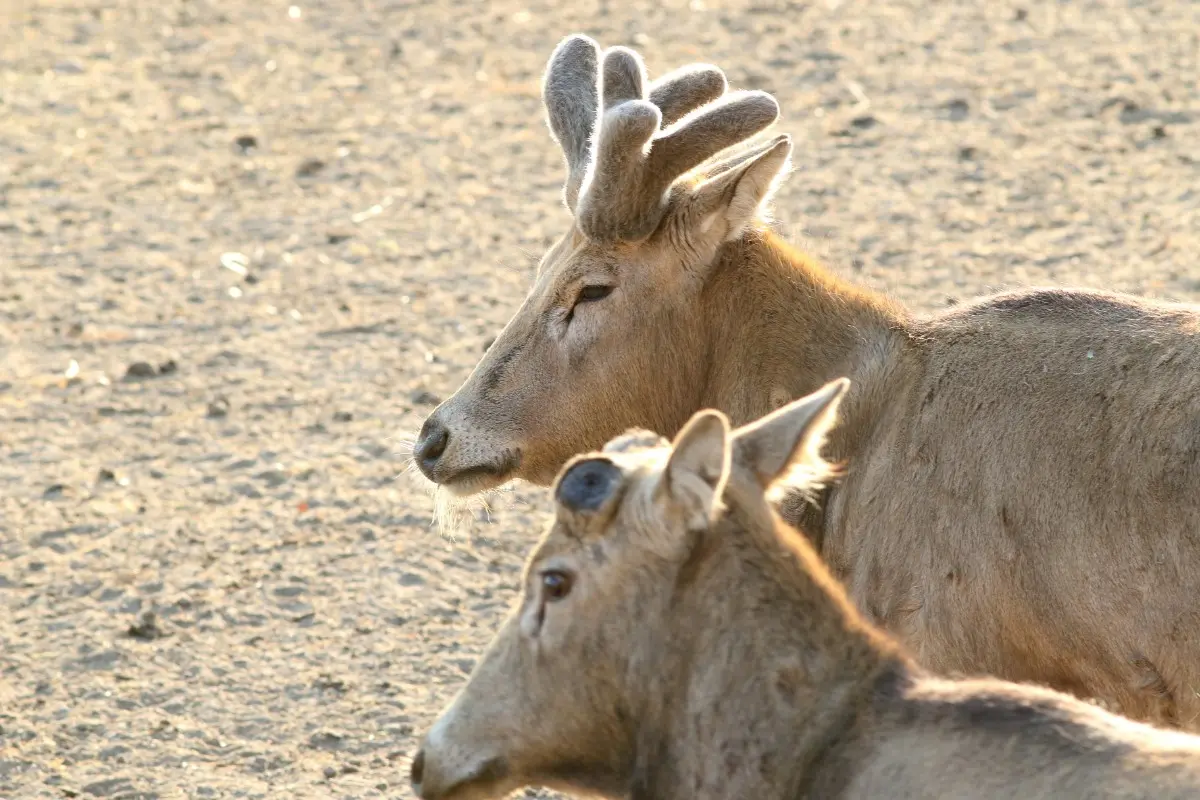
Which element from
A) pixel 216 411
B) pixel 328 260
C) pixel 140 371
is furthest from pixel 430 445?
pixel 328 260

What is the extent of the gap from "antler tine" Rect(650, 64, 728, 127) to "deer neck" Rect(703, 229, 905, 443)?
2.20 ft

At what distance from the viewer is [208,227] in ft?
37.4

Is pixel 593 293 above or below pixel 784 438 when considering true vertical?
below

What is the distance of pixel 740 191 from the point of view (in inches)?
234

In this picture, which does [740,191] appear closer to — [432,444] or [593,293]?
[593,293]

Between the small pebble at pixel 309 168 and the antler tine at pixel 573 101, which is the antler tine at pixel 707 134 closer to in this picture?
the antler tine at pixel 573 101

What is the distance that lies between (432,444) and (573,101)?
55.1 inches

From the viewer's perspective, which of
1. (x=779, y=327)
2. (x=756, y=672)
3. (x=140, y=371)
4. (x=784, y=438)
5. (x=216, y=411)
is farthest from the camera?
(x=140, y=371)

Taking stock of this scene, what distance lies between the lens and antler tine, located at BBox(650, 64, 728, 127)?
6512 millimetres

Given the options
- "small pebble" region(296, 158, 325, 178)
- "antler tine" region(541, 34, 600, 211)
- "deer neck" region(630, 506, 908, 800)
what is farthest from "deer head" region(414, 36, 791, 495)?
"small pebble" region(296, 158, 325, 178)

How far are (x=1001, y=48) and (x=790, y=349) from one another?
26.3 feet

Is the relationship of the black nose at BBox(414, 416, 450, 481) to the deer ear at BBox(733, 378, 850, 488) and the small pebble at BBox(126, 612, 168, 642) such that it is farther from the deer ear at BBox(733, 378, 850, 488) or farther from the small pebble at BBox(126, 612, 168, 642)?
the deer ear at BBox(733, 378, 850, 488)

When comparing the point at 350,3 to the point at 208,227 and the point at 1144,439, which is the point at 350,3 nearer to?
the point at 208,227

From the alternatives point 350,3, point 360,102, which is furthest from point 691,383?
point 350,3
